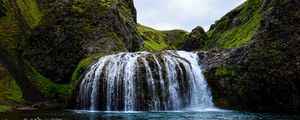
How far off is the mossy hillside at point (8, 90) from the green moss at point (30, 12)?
21.5m

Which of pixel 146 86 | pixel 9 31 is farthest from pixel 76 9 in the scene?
pixel 146 86

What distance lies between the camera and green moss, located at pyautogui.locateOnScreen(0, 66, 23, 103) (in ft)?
222

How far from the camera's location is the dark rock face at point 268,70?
51781 mm

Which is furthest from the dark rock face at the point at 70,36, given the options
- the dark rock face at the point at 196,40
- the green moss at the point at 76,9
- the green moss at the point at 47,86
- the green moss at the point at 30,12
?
the dark rock face at the point at 196,40

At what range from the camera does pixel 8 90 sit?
233ft

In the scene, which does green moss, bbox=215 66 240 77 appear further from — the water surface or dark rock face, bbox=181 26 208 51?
dark rock face, bbox=181 26 208 51

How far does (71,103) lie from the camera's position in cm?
6500

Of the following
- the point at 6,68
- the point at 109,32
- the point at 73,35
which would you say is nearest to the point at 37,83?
the point at 6,68

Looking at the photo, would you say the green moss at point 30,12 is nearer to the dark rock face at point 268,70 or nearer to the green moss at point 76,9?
the green moss at point 76,9

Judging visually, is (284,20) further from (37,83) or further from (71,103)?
(37,83)

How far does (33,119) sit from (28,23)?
2216 inches

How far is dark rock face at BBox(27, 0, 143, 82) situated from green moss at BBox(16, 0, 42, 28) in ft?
9.53

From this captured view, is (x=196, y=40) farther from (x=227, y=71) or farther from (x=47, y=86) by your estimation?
(x=227, y=71)

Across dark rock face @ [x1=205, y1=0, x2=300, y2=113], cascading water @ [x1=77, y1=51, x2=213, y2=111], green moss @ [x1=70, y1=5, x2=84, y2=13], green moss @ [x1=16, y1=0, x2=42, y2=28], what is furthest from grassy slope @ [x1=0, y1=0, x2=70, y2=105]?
dark rock face @ [x1=205, y1=0, x2=300, y2=113]
